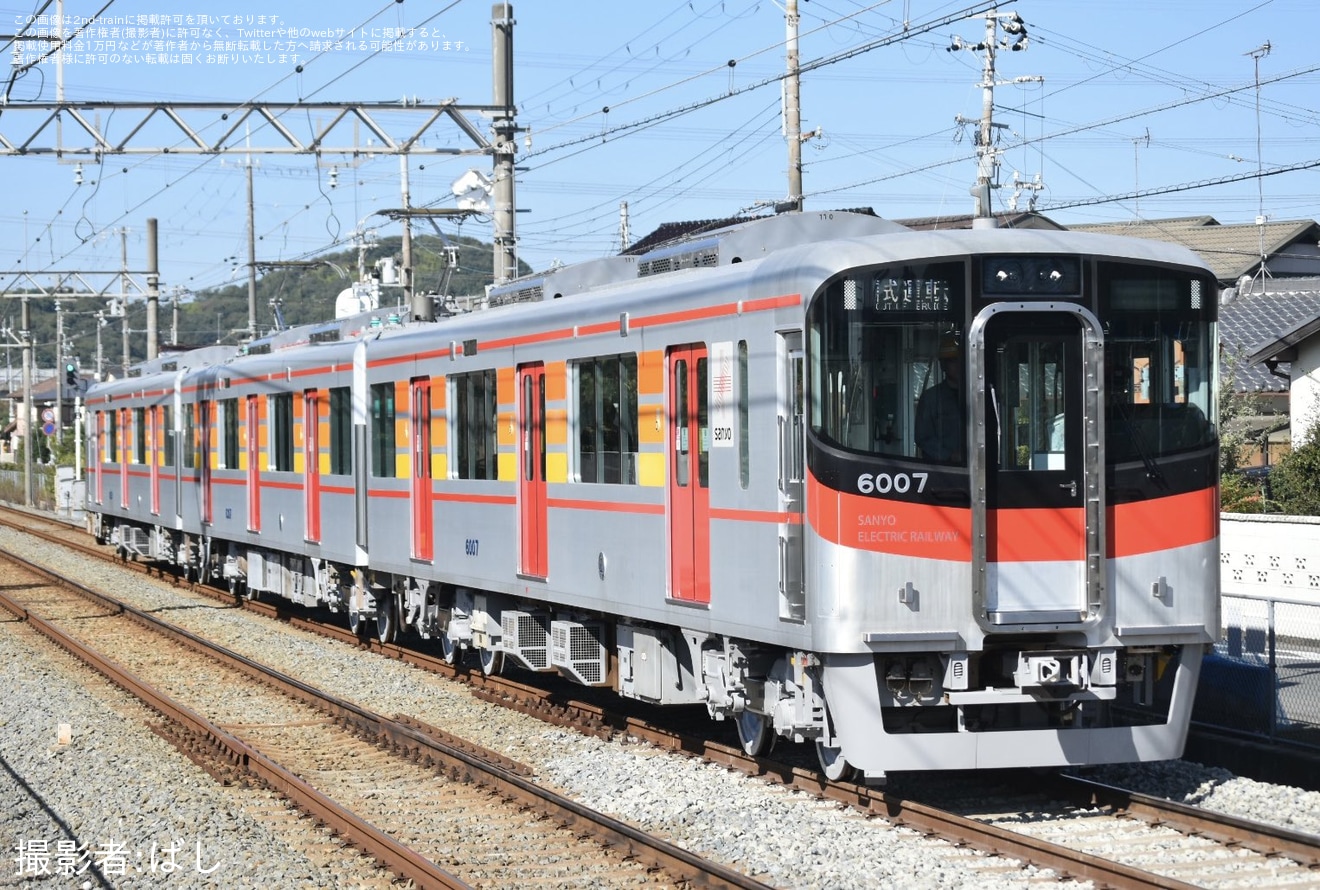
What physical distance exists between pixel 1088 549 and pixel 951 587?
779 millimetres

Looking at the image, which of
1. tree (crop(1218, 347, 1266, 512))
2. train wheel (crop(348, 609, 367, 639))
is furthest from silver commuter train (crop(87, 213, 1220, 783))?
tree (crop(1218, 347, 1266, 512))

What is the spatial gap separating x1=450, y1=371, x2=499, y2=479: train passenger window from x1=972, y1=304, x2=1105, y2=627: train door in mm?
Answer: 5452

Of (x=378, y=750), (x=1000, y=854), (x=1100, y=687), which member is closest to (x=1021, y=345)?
(x=1100, y=687)

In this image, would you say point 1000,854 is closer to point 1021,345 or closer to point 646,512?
point 1021,345

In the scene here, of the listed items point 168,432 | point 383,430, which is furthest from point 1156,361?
point 168,432

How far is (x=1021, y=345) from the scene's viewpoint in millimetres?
9000

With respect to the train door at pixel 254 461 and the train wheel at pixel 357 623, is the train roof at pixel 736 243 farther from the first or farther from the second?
the train door at pixel 254 461

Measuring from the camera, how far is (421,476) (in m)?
15.4

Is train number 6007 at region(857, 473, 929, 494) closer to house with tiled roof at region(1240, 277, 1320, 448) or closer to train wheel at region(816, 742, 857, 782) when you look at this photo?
train wheel at region(816, 742, 857, 782)

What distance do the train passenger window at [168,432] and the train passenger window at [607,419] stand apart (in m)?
15.4

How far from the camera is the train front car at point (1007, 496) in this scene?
28.9ft

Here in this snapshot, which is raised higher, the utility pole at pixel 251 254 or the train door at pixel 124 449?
the utility pole at pixel 251 254

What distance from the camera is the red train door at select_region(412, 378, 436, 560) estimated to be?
1523 centimetres

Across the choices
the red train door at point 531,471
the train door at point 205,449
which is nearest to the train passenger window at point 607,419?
the red train door at point 531,471
